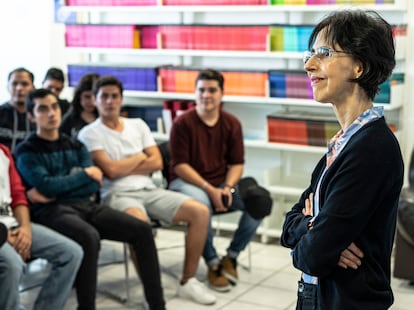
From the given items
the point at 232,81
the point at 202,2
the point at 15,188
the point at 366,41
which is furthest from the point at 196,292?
the point at 366,41

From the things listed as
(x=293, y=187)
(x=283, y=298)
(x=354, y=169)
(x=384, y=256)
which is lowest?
(x=283, y=298)

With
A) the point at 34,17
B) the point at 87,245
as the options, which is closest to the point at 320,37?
→ the point at 87,245

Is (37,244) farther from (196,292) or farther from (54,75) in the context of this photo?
(54,75)

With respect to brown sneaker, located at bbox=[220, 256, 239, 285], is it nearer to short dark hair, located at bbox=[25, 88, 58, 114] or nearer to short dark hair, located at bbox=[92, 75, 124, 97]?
short dark hair, located at bbox=[92, 75, 124, 97]

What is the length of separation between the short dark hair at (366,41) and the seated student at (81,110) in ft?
9.72

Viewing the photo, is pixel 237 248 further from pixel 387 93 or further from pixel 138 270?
pixel 387 93

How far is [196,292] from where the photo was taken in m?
4.07

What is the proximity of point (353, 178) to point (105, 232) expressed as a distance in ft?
7.64

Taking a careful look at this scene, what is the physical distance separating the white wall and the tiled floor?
5.84ft

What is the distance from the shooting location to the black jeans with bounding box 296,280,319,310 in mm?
1826

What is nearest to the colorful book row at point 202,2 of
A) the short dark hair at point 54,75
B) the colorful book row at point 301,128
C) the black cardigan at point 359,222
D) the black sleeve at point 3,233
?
the short dark hair at point 54,75

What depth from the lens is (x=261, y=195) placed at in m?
4.39

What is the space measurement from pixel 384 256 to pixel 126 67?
4002 millimetres

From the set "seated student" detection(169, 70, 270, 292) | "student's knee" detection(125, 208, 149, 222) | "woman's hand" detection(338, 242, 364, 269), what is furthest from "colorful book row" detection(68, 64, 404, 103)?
"woman's hand" detection(338, 242, 364, 269)
